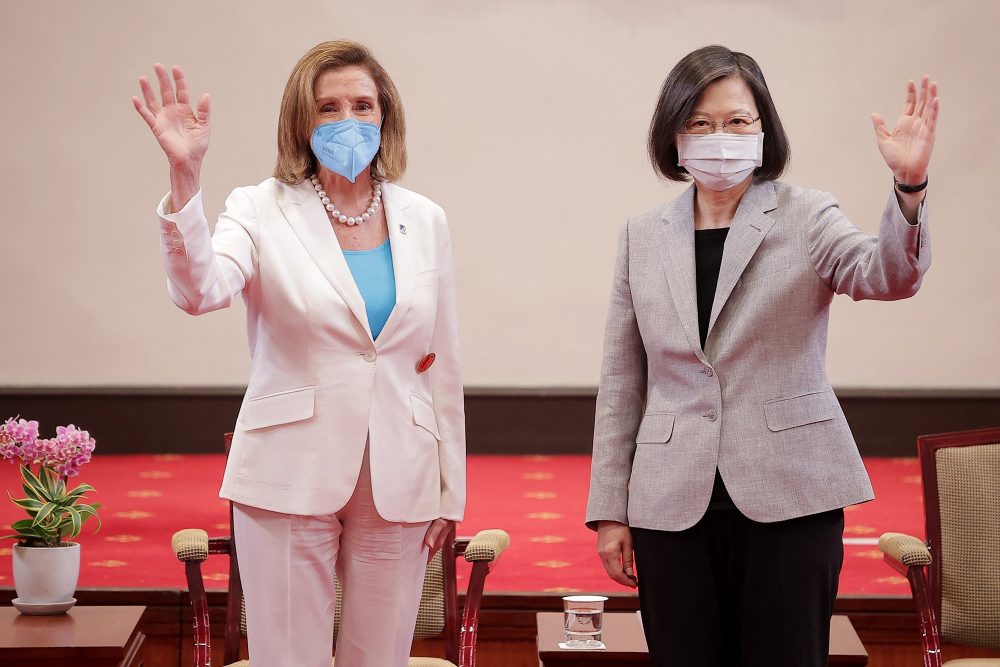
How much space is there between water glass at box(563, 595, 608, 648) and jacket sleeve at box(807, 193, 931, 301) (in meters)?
1.13

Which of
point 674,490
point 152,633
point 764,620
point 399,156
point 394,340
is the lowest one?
point 152,633

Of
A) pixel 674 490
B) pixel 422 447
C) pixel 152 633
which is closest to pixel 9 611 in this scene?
pixel 152 633

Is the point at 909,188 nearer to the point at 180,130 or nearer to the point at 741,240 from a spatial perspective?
the point at 741,240

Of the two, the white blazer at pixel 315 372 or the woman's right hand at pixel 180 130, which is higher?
the woman's right hand at pixel 180 130

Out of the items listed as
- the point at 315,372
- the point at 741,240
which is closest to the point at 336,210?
the point at 315,372

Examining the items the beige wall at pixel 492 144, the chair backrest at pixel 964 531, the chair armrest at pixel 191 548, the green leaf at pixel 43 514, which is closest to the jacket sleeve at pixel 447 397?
the chair armrest at pixel 191 548

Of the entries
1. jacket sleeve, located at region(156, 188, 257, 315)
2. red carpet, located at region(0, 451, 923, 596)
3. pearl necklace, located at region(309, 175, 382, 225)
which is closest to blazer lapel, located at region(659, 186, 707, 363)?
pearl necklace, located at region(309, 175, 382, 225)

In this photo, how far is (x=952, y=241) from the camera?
6.80 m

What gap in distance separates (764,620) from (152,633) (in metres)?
2.07

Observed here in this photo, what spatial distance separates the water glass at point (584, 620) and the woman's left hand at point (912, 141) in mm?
1336

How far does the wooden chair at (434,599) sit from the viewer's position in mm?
2723

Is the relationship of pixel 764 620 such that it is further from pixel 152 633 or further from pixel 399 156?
pixel 152 633

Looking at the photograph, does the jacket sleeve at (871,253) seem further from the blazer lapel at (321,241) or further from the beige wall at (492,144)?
the beige wall at (492,144)

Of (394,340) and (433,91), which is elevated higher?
(433,91)
